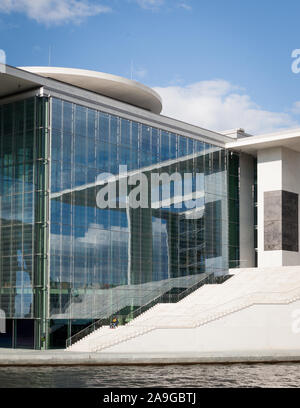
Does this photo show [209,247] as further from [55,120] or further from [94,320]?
[55,120]

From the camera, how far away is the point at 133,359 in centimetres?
3538

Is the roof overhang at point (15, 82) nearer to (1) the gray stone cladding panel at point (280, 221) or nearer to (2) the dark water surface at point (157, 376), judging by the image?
(2) the dark water surface at point (157, 376)

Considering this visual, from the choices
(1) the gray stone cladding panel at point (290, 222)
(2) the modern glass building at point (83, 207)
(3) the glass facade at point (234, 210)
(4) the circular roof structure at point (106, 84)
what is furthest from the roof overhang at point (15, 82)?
(1) the gray stone cladding panel at point (290, 222)

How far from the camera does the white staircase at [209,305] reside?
40531mm

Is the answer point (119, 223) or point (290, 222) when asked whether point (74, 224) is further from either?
point (290, 222)

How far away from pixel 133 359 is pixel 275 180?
24.3 m

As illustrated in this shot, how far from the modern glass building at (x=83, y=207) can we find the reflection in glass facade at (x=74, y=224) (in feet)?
0.19

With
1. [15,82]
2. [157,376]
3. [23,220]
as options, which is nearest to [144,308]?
[23,220]

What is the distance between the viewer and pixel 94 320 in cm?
4412

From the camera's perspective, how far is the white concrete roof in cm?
5361

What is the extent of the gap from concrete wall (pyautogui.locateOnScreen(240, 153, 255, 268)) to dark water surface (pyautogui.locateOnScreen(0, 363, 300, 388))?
2158 cm

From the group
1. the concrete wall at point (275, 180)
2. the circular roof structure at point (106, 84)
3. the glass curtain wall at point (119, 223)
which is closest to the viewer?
the glass curtain wall at point (119, 223)
